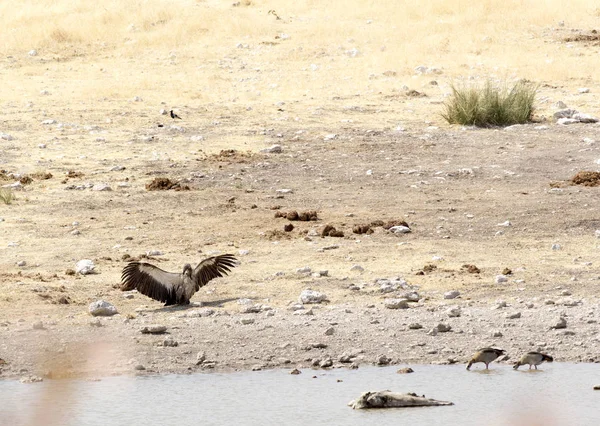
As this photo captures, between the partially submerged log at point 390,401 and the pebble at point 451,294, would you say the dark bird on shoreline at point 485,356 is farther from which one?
the pebble at point 451,294

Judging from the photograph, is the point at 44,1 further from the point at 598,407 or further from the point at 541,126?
the point at 598,407

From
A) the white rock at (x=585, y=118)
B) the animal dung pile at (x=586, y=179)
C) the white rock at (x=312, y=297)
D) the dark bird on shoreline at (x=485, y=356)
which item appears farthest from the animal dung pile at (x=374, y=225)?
the white rock at (x=585, y=118)

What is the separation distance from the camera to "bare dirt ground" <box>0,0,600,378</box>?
323 inches

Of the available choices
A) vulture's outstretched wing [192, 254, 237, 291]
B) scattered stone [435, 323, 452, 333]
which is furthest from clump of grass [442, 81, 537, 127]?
scattered stone [435, 323, 452, 333]

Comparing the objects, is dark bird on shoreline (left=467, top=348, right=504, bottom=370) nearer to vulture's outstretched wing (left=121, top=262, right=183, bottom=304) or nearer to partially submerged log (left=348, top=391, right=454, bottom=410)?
partially submerged log (left=348, top=391, right=454, bottom=410)

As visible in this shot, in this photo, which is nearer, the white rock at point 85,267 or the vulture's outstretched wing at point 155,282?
the vulture's outstretched wing at point 155,282

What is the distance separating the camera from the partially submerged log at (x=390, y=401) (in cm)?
678

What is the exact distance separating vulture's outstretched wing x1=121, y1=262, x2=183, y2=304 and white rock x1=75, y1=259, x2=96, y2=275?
1407 millimetres

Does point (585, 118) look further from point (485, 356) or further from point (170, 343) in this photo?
point (170, 343)

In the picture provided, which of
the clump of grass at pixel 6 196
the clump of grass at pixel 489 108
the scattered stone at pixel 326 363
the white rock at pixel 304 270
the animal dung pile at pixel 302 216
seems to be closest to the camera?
the scattered stone at pixel 326 363

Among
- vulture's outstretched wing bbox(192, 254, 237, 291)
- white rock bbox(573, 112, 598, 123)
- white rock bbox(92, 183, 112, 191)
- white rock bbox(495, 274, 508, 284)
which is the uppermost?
white rock bbox(573, 112, 598, 123)

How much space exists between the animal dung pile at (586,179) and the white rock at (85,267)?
19.3 ft

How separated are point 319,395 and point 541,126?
10.7m

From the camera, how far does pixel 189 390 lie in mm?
7250
